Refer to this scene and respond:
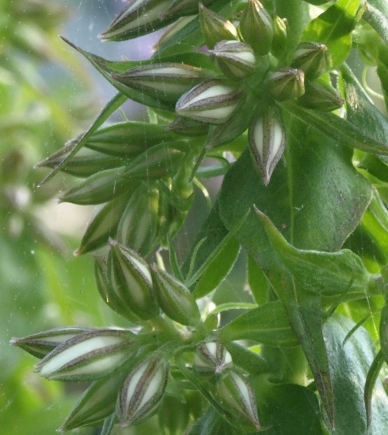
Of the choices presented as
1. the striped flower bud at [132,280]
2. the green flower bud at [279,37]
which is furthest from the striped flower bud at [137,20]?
the striped flower bud at [132,280]

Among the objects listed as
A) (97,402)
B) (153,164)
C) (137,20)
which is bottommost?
(97,402)

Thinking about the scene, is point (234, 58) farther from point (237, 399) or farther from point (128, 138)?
point (237, 399)

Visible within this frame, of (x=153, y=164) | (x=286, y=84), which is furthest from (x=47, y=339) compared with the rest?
(x=286, y=84)

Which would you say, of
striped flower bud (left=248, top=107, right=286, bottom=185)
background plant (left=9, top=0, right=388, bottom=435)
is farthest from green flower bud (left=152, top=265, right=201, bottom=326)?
striped flower bud (left=248, top=107, right=286, bottom=185)

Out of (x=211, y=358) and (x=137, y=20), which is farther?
(x=137, y=20)

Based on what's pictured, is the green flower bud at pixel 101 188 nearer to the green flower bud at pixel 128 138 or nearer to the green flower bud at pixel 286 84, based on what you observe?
the green flower bud at pixel 128 138

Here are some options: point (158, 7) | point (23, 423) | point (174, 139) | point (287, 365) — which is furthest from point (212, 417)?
point (23, 423)

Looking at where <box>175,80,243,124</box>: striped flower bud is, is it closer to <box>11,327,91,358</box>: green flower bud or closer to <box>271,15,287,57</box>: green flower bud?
<box>271,15,287,57</box>: green flower bud
